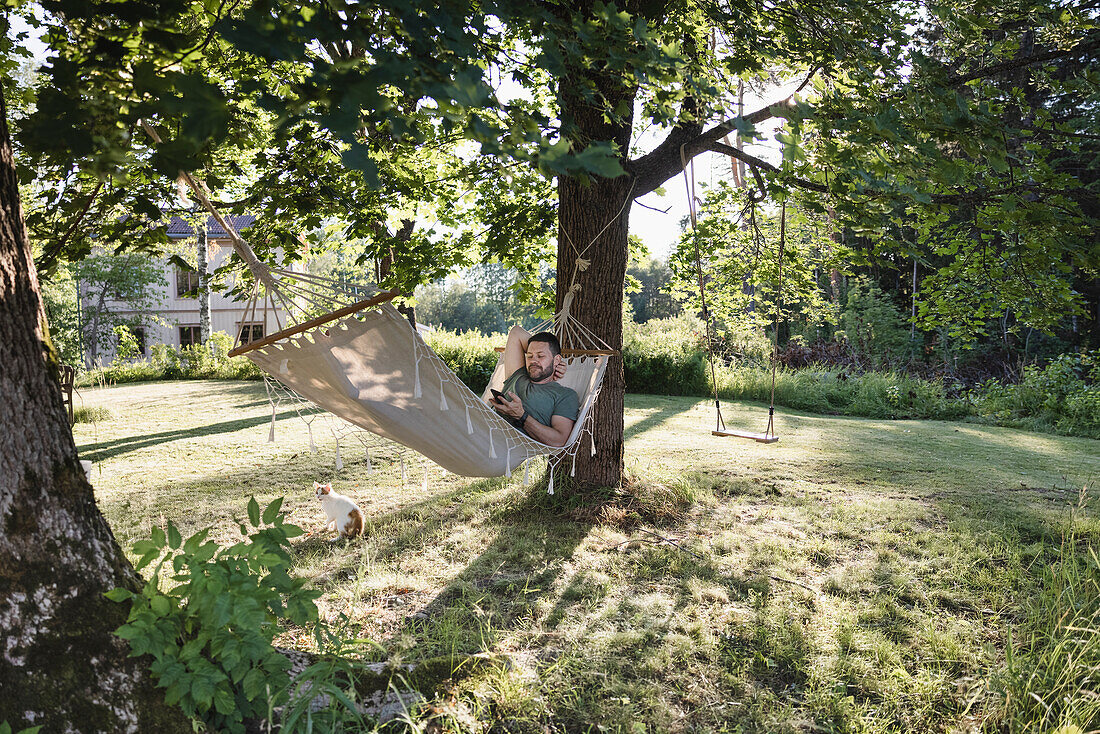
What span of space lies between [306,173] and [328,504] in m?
1.56

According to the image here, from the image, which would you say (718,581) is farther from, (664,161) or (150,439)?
(150,439)

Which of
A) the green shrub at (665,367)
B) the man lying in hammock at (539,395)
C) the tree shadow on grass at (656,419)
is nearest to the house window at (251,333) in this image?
the man lying in hammock at (539,395)

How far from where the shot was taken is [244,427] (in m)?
6.14

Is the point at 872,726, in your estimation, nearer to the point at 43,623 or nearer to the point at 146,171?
the point at 43,623

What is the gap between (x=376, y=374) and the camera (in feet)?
7.25

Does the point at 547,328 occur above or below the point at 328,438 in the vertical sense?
above

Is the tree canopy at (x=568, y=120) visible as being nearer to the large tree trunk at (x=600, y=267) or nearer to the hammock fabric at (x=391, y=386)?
the large tree trunk at (x=600, y=267)

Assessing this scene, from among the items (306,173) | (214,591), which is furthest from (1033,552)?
(306,173)

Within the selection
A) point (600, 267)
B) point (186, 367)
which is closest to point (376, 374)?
point (600, 267)

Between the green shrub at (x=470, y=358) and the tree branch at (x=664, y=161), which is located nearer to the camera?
the tree branch at (x=664, y=161)

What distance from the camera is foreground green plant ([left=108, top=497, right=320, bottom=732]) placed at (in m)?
1.20

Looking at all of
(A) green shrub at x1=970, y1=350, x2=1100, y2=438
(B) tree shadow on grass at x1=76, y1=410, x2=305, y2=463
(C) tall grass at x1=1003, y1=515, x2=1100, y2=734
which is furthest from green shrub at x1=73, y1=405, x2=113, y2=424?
(A) green shrub at x1=970, y1=350, x2=1100, y2=438

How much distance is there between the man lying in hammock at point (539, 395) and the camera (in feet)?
9.12

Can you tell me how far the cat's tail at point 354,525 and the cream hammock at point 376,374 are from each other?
0.73m
